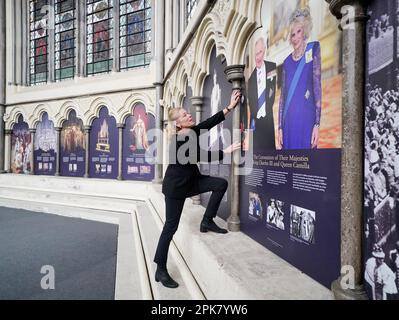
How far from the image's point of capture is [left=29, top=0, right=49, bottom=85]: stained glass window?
10.4m

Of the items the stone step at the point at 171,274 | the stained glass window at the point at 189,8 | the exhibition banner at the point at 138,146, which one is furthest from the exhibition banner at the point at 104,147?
the stone step at the point at 171,274

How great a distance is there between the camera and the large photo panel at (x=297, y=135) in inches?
60.1

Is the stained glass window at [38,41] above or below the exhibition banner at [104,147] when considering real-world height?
above

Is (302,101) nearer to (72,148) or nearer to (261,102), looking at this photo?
(261,102)

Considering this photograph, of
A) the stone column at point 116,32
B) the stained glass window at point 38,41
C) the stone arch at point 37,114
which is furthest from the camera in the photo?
the stained glass window at point 38,41

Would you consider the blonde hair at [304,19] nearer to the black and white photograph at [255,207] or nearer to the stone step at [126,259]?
the black and white photograph at [255,207]

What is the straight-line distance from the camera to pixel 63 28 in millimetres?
10031

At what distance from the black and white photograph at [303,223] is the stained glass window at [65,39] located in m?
10.1

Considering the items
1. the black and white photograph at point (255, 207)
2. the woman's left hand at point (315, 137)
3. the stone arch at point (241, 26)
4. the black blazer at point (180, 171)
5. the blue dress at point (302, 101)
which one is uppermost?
the stone arch at point (241, 26)

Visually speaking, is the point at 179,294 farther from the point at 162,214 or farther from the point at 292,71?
the point at 162,214

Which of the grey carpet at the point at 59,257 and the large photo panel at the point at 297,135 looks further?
the grey carpet at the point at 59,257

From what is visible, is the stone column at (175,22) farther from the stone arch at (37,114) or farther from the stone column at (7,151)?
the stone column at (7,151)

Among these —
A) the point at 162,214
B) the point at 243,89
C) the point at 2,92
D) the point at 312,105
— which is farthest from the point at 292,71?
the point at 2,92

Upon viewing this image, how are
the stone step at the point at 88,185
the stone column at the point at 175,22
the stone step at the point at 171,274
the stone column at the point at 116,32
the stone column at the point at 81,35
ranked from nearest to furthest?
1. the stone step at the point at 171,274
2. the stone column at the point at 175,22
3. the stone step at the point at 88,185
4. the stone column at the point at 116,32
5. the stone column at the point at 81,35
